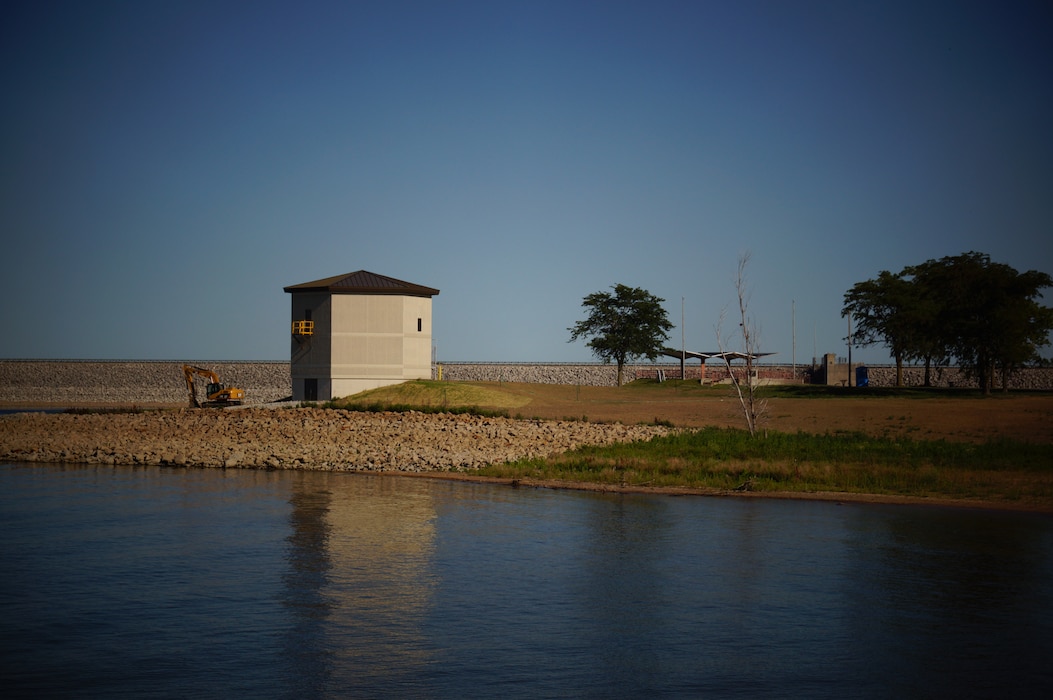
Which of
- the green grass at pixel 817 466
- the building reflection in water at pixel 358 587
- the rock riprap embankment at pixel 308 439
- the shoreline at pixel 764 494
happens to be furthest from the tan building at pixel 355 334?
the building reflection in water at pixel 358 587

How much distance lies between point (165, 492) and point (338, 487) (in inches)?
218

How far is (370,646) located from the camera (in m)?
13.9

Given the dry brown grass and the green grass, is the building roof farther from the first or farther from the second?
the green grass

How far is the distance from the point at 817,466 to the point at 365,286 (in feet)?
127

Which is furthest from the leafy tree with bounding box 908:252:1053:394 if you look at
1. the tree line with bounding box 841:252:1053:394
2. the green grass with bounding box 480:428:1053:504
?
the green grass with bounding box 480:428:1053:504

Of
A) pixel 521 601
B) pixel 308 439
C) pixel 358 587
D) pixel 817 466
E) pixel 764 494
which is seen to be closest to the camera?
pixel 521 601

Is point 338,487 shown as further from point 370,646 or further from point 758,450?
point 370,646

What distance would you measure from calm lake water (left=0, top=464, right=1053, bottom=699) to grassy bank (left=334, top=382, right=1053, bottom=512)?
377 cm

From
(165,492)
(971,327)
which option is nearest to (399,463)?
(165,492)

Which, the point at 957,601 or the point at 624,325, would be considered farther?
the point at 624,325

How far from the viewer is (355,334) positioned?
64.1 m

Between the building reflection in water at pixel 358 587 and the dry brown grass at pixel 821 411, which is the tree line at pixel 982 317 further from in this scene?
the building reflection in water at pixel 358 587

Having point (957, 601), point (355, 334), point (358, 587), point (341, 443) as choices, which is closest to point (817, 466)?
point (957, 601)

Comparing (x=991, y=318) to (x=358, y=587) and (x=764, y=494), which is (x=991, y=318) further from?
(x=358, y=587)
